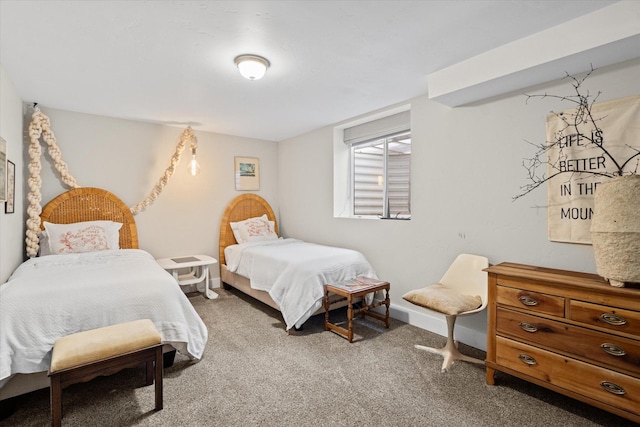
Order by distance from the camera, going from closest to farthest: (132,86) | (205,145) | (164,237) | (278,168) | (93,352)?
(93,352) < (132,86) < (164,237) < (205,145) < (278,168)

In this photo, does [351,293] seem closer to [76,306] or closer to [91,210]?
[76,306]

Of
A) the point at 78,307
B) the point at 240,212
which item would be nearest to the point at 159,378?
the point at 78,307

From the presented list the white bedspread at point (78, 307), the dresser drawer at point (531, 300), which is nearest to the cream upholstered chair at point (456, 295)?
the dresser drawer at point (531, 300)

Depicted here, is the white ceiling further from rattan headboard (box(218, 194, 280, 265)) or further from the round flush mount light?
rattan headboard (box(218, 194, 280, 265))

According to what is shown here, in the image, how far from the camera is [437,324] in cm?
300

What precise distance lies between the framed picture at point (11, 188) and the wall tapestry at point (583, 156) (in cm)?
431

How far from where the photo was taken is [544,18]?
185 centimetres

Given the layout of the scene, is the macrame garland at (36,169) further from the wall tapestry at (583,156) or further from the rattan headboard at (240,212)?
the wall tapestry at (583,156)

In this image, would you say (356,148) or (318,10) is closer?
(318,10)

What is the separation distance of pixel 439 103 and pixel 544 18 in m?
1.10

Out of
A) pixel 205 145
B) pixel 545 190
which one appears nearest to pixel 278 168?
pixel 205 145

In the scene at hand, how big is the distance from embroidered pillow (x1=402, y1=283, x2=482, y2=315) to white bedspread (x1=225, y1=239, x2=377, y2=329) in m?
0.88

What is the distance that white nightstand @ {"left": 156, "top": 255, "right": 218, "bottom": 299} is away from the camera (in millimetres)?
3769

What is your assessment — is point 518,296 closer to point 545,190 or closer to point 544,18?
point 545,190
